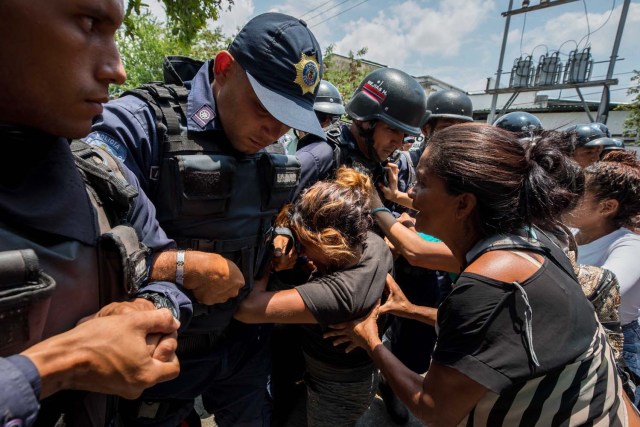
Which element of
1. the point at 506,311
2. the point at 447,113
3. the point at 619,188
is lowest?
the point at 506,311

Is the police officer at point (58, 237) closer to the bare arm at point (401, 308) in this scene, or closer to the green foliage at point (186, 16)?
the bare arm at point (401, 308)

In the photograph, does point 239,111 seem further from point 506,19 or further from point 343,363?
point 506,19

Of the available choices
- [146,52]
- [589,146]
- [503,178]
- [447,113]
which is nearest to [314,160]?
[503,178]

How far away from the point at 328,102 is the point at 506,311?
16.6 ft

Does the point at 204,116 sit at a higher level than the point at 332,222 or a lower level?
higher

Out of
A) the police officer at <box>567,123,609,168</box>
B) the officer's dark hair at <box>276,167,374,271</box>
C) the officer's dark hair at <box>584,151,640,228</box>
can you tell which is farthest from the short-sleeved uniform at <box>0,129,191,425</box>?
the police officer at <box>567,123,609,168</box>

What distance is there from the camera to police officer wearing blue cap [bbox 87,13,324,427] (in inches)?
54.8

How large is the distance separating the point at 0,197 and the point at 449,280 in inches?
127

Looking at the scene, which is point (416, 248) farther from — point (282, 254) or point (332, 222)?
→ point (282, 254)

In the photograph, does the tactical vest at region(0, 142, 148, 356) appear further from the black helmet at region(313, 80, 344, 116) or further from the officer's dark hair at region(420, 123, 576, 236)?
the black helmet at region(313, 80, 344, 116)

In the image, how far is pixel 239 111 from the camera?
1520 millimetres

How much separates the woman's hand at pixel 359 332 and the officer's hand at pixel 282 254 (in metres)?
0.41

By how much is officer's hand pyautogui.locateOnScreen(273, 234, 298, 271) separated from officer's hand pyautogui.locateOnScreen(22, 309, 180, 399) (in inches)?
40.3

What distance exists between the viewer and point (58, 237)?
796mm
